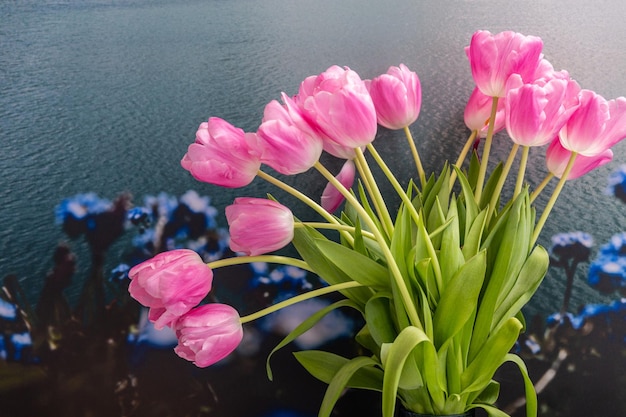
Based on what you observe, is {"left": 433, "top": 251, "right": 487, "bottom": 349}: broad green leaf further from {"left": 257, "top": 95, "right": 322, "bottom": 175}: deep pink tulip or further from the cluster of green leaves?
{"left": 257, "top": 95, "right": 322, "bottom": 175}: deep pink tulip

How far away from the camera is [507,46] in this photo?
2.13ft

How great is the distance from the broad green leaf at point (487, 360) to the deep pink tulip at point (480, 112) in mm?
244

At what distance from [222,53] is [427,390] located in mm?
491

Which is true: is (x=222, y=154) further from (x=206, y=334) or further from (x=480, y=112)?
(x=480, y=112)

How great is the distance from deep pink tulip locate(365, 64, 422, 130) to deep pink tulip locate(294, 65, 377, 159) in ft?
0.21

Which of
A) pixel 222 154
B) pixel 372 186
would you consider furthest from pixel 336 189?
pixel 222 154

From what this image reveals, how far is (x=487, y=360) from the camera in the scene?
660mm

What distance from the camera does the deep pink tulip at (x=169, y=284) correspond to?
591 millimetres

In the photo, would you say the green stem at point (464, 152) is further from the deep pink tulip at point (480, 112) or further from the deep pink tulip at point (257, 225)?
the deep pink tulip at point (257, 225)

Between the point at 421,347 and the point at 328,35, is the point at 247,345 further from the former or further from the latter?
the point at 328,35

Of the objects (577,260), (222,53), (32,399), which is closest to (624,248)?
(577,260)

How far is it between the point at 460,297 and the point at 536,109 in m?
0.19

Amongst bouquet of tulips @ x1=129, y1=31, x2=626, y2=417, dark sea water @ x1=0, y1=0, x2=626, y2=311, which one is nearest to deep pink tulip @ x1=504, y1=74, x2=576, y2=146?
bouquet of tulips @ x1=129, y1=31, x2=626, y2=417

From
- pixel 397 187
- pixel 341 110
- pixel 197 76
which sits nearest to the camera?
pixel 341 110
